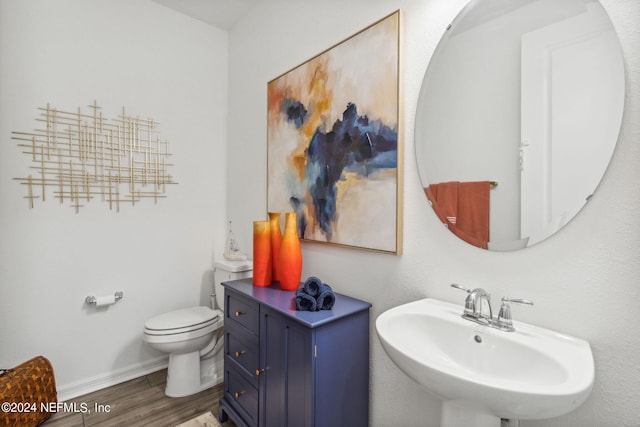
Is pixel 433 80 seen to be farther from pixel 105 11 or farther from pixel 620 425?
pixel 105 11

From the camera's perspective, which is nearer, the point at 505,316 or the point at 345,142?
the point at 505,316

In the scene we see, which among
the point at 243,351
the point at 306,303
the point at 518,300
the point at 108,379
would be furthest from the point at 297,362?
the point at 108,379

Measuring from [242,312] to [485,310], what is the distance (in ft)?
3.85

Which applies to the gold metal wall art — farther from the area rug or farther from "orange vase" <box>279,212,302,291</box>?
the area rug

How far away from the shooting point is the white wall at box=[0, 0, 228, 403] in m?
1.96

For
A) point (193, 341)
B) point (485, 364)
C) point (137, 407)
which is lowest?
point (137, 407)

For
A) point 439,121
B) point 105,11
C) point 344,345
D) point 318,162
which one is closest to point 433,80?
point 439,121

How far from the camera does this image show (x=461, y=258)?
1.23 metres

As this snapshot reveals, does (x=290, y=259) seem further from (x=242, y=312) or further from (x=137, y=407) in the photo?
(x=137, y=407)

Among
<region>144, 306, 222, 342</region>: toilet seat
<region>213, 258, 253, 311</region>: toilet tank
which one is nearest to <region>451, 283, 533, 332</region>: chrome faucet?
<region>213, 258, 253, 311</region>: toilet tank

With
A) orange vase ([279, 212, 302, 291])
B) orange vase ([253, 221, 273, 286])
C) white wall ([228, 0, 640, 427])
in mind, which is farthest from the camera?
orange vase ([253, 221, 273, 286])

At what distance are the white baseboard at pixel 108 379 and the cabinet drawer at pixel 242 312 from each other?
1.06 meters

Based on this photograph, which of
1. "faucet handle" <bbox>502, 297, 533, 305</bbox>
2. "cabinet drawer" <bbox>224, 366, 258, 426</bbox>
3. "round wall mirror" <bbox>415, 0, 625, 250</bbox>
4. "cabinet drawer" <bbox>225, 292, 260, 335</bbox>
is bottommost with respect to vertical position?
"cabinet drawer" <bbox>224, 366, 258, 426</bbox>

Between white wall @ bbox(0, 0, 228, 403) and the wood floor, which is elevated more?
white wall @ bbox(0, 0, 228, 403)
